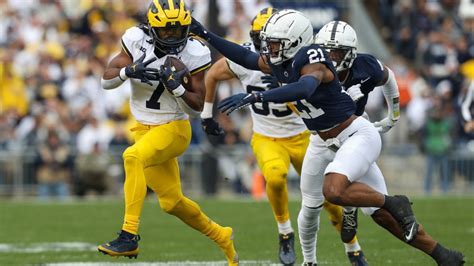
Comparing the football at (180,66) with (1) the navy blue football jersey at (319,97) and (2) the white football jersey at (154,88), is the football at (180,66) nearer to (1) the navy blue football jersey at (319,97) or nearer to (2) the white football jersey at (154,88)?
(2) the white football jersey at (154,88)

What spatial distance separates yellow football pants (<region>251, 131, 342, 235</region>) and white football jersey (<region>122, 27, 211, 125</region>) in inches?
44.7

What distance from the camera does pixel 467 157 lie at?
17328 millimetres

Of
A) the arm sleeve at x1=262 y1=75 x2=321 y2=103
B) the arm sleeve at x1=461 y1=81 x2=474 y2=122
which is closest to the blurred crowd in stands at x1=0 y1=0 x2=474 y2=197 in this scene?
the arm sleeve at x1=461 y1=81 x2=474 y2=122

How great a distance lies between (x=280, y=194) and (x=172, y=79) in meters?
1.80

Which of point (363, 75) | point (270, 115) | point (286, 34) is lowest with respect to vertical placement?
point (270, 115)

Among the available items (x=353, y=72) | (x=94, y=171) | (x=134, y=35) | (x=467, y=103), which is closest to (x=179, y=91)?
(x=134, y=35)

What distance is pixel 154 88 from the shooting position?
8.32 meters

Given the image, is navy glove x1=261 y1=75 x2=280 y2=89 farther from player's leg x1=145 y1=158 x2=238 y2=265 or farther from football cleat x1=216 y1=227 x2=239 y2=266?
football cleat x1=216 y1=227 x2=239 y2=266

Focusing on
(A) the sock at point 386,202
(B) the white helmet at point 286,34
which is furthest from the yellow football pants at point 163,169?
(A) the sock at point 386,202

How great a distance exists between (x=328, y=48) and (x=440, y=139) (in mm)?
9602

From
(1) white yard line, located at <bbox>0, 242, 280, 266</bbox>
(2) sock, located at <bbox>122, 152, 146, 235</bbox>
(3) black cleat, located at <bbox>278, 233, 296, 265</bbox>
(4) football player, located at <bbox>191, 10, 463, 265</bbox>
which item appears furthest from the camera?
(1) white yard line, located at <bbox>0, 242, 280, 266</bbox>

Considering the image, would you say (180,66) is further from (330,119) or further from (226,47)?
(330,119)

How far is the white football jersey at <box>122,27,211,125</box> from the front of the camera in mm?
8281

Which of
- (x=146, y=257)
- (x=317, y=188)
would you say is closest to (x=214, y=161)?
(x=146, y=257)
